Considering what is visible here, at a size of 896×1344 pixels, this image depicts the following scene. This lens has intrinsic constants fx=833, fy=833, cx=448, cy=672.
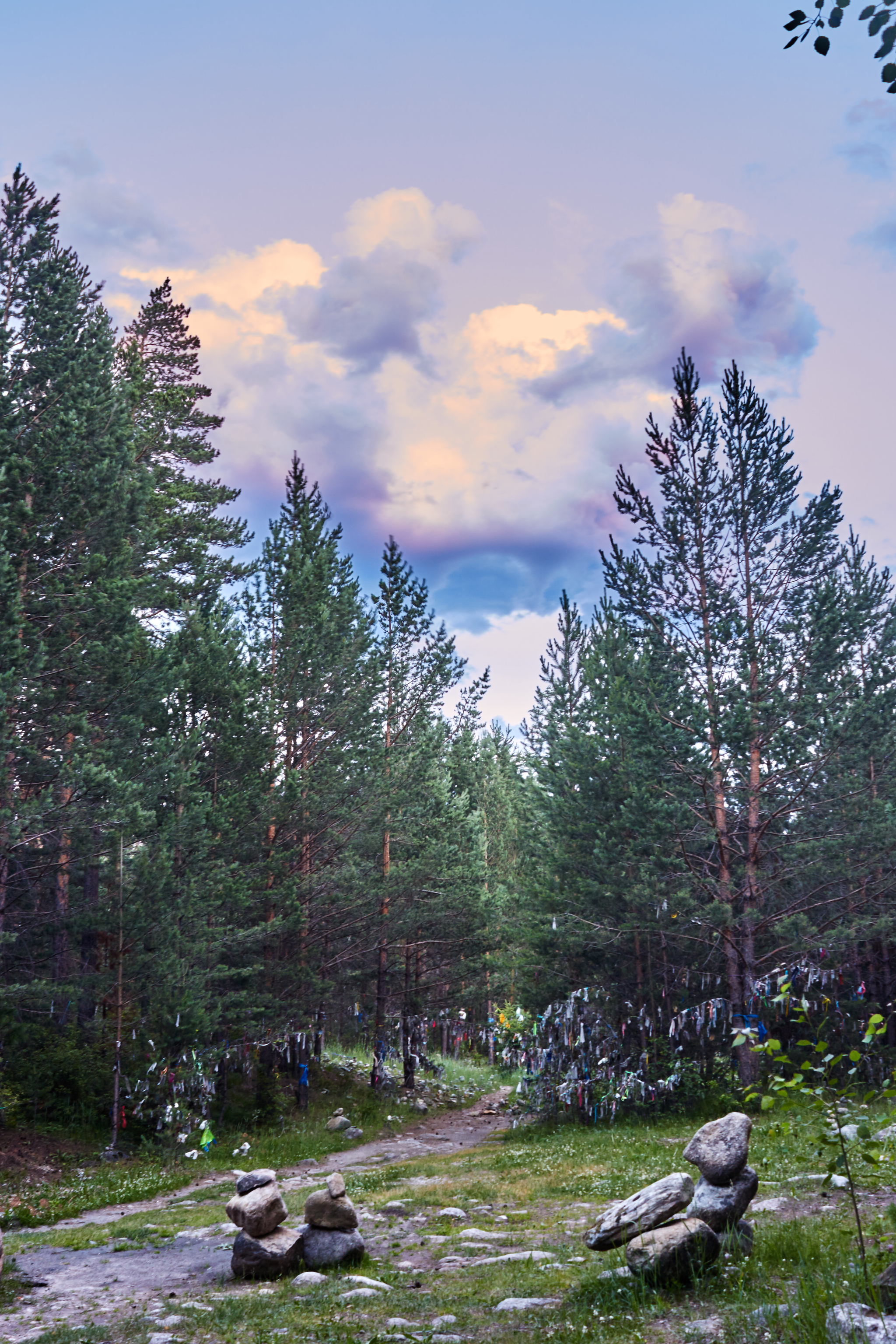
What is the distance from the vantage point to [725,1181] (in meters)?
7.23

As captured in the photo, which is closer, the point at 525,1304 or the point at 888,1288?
the point at 888,1288

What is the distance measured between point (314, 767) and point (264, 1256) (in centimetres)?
1550

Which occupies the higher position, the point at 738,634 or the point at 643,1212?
the point at 738,634

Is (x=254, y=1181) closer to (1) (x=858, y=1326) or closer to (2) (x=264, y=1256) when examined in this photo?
(2) (x=264, y=1256)

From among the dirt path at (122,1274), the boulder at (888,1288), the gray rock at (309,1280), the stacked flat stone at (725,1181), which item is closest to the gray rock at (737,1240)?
the stacked flat stone at (725,1181)

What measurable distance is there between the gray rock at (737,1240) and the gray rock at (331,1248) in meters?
3.96

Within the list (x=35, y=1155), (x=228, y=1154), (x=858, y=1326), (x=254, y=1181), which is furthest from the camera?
(x=228, y=1154)

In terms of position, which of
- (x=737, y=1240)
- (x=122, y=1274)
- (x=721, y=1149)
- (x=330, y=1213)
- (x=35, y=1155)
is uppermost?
(x=721, y=1149)

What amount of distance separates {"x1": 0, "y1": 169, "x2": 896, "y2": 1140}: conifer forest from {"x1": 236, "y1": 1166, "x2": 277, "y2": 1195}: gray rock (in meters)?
7.71

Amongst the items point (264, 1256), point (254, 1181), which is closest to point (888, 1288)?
point (264, 1256)

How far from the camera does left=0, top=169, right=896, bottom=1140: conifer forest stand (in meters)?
17.0

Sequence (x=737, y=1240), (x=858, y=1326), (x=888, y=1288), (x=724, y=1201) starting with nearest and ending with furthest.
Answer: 1. (x=858, y=1326)
2. (x=888, y=1288)
3. (x=737, y=1240)
4. (x=724, y=1201)

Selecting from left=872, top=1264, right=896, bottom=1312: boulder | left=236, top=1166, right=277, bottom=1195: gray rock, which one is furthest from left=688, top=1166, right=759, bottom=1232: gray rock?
left=236, top=1166, right=277, bottom=1195: gray rock

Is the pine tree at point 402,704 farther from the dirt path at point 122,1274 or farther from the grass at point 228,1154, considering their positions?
the dirt path at point 122,1274
